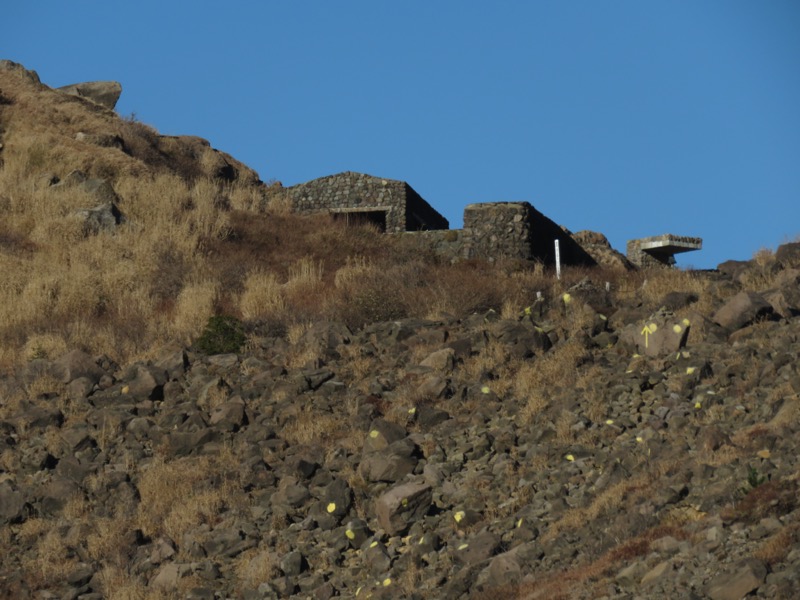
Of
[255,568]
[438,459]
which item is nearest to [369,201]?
[438,459]

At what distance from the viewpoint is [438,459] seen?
1595 cm

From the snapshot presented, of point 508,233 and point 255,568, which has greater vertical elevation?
point 508,233

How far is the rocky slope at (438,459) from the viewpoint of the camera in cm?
→ 1242

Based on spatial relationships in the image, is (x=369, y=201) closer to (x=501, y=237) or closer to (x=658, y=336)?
(x=501, y=237)

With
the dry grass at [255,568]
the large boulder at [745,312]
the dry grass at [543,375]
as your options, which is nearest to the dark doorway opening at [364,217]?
the dry grass at [543,375]

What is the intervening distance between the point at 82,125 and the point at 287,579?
23.9 m

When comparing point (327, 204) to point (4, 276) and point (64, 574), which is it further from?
point (64, 574)

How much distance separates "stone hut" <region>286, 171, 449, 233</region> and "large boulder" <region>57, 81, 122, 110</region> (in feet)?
33.1

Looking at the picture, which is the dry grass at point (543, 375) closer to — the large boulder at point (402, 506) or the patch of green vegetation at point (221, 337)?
the large boulder at point (402, 506)

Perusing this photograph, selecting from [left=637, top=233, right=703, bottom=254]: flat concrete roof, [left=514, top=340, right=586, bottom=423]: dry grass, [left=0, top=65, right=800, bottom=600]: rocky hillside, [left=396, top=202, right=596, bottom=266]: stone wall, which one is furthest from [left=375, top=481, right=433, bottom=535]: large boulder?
[left=637, top=233, right=703, bottom=254]: flat concrete roof

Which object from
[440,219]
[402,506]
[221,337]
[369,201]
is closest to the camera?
[402,506]

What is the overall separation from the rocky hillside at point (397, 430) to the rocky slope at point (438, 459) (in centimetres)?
4

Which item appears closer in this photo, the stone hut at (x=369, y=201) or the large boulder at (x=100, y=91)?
the stone hut at (x=369, y=201)

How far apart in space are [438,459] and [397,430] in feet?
3.31
